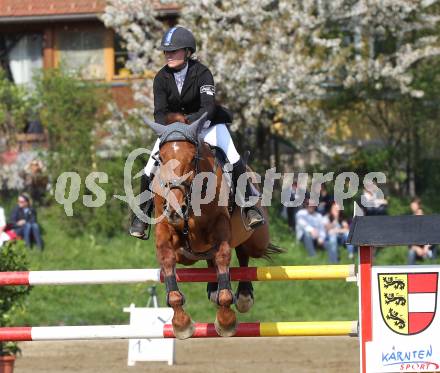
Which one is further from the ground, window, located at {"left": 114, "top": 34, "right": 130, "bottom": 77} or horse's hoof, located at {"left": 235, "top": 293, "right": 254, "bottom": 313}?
window, located at {"left": 114, "top": 34, "right": 130, "bottom": 77}

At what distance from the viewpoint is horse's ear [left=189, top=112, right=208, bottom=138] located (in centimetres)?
750

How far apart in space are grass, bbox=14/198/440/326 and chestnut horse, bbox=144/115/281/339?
24.1ft

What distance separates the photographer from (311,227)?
1716cm

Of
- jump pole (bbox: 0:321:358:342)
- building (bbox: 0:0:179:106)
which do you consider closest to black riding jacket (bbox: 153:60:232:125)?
jump pole (bbox: 0:321:358:342)

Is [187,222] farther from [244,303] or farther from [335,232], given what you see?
[335,232]

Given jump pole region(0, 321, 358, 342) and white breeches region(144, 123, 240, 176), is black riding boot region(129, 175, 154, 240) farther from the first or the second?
jump pole region(0, 321, 358, 342)

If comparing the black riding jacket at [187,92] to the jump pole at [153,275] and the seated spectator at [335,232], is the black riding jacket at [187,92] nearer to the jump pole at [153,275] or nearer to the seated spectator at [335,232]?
the jump pole at [153,275]

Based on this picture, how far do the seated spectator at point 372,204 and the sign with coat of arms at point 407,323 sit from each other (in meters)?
9.87

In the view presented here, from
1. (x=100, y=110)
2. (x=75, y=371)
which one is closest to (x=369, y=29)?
(x=100, y=110)

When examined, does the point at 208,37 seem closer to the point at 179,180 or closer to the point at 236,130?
the point at 236,130

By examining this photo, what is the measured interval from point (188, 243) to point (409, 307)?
1655 millimetres

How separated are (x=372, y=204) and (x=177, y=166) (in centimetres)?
1007

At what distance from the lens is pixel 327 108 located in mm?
21641

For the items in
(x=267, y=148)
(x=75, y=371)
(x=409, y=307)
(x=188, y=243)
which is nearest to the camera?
(x=409, y=307)
